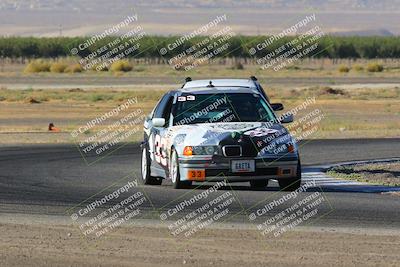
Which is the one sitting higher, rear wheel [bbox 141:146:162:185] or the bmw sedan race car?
the bmw sedan race car

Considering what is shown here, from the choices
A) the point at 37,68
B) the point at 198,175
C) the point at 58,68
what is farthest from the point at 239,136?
the point at 37,68

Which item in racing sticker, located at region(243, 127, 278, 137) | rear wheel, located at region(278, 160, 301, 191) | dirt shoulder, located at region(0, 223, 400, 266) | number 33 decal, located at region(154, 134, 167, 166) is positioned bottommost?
rear wheel, located at region(278, 160, 301, 191)

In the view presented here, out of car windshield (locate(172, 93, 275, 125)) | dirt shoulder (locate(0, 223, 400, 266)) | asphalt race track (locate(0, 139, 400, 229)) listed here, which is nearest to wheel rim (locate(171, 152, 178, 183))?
asphalt race track (locate(0, 139, 400, 229))

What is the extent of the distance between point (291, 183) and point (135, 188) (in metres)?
2.61

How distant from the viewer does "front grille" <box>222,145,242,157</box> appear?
17.7 meters

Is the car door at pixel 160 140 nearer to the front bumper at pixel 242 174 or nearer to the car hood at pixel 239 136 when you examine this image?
the car hood at pixel 239 136

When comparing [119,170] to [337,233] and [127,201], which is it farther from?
[337,233]

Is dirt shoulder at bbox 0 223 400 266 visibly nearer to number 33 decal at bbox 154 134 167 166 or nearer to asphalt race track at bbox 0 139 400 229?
asphalt race track at bbox 0 139 400 229

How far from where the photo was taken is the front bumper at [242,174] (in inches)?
695

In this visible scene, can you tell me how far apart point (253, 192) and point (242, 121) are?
117cm

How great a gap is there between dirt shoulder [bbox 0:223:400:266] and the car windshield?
5.13 metres

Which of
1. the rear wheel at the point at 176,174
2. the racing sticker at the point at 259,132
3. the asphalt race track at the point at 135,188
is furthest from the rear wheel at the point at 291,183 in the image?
the rear wheel at the point at 176,174

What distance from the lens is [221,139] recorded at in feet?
58.1

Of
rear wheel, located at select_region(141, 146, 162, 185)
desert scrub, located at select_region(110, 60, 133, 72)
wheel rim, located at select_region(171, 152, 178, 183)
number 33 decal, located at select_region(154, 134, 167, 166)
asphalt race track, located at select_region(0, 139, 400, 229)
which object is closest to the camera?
asphalt race track, located at select_region(0, 139, 400, 229)
